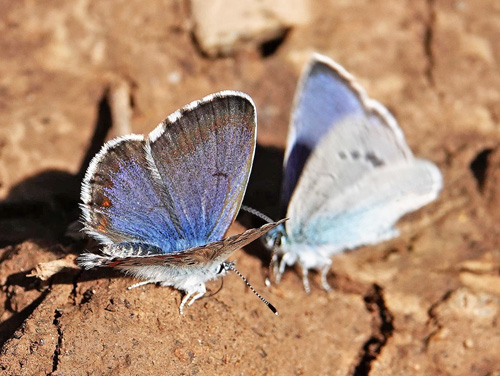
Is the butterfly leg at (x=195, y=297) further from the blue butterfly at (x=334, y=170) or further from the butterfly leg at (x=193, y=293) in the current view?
the blue butterfly at (x=334, y=170)

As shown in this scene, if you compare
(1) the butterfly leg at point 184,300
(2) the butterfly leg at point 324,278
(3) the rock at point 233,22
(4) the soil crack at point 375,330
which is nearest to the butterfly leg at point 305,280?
(2) the butterfly leg at point 324,278

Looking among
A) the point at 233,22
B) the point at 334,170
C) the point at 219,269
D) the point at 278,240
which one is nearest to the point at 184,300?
the point at 219,269

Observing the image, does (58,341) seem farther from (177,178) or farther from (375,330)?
(375,330)

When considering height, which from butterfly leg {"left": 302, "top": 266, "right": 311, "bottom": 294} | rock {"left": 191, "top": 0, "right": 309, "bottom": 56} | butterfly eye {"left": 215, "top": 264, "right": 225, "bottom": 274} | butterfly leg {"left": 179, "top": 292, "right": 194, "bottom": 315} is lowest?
butterfly leg {"left": 179, "top": 292, "right": 194, "bottom": 315}

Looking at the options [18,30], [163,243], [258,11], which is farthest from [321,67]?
[18,30]

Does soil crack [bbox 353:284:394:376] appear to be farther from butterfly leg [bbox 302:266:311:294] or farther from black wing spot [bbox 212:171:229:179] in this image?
black wing spot [bbox 212:171:229:179]

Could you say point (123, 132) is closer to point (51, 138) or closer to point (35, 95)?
point (51, 138)

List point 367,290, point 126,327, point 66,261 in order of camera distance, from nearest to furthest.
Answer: point 126,327 < point 66,261 < point 367,290

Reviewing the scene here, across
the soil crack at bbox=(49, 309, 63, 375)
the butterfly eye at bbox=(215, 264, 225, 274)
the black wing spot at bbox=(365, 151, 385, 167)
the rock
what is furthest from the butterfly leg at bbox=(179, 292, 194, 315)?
the rock
